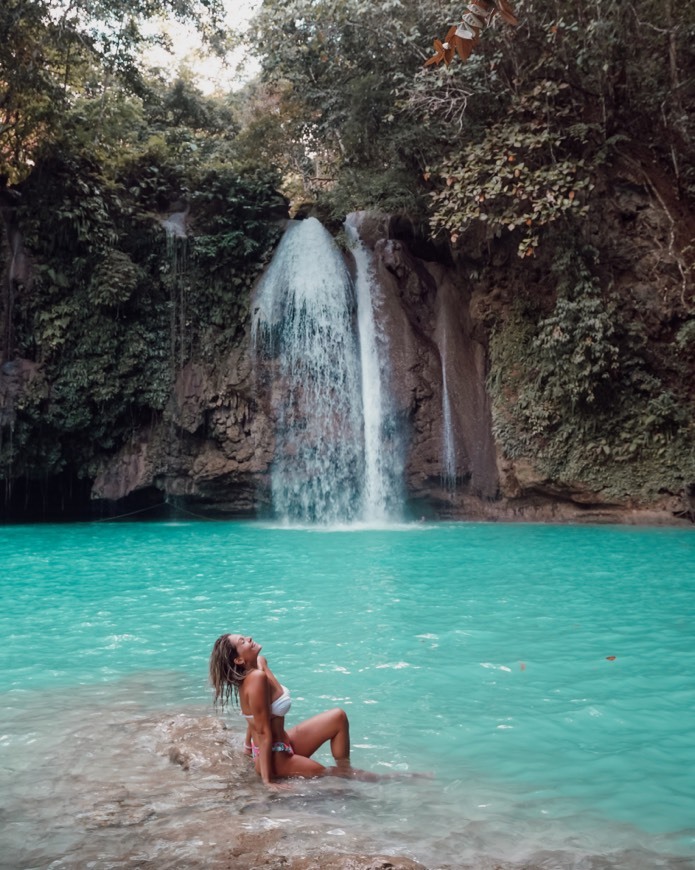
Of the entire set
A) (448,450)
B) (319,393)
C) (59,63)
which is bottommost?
(448,450)

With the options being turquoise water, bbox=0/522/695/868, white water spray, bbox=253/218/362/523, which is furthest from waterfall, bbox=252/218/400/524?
turquoise water, bbox=0/522/695/868

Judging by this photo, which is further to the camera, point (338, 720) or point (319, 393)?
point (319, 393)

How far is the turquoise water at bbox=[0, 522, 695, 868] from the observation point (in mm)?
3371

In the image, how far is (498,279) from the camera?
55.3 ft

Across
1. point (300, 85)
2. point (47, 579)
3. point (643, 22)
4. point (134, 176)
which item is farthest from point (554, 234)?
point (47, 579)

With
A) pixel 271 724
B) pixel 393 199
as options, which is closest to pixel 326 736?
pixel 271 724

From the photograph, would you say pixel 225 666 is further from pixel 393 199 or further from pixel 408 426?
pixel 393 199

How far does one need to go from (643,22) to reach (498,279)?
5.24 metres

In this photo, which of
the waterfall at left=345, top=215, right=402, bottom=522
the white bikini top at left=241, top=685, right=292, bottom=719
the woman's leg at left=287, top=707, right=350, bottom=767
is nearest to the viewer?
the white bikini top at left=241, top=685, right=292, bottom=719

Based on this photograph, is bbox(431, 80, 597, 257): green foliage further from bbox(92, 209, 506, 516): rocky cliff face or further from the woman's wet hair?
the woman's wet hair

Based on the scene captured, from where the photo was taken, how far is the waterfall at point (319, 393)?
1653 centimetres

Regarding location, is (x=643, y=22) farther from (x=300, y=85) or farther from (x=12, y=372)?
(x=12, y=372)

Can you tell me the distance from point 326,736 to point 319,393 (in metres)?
13.0

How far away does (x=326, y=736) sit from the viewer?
405 cm
